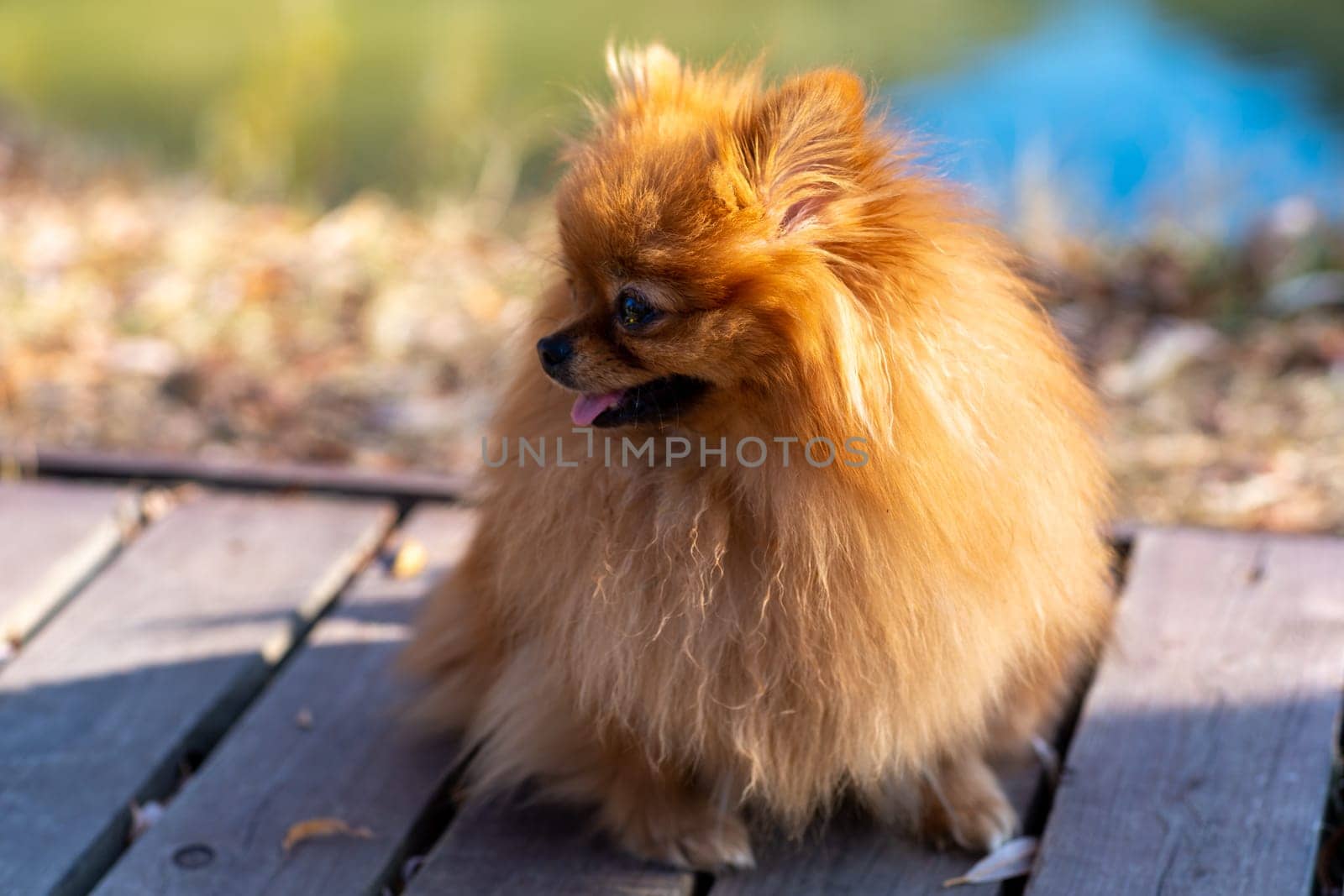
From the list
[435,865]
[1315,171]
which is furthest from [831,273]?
[1315,171]

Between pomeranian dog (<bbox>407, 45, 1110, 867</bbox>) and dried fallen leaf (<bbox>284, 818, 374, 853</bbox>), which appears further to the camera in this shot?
dried fallen leaf (<bbox>284, 818, 374, 853</bbox>)

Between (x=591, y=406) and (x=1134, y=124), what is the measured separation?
6.33m

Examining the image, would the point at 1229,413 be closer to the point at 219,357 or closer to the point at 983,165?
the point at 983,165

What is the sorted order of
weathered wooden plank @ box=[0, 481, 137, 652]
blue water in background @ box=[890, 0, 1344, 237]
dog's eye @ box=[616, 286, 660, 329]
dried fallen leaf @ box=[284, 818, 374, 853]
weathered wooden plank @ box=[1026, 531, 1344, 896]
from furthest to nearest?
blue water in background @ box=[890, 0, 1344, 237], weathered wooden plank @ box=[0, 481, 137, 652], dried fallen leaf @ box=[284, 818, 374, 853], weathered wooden plank @ box=[1026, 531, 1344, 896], dog's eye @ box=[616, 286, 660, 329]

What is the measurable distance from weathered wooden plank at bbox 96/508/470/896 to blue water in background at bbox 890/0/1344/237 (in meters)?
2.71

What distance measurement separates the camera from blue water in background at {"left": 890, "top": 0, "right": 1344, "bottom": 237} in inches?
196

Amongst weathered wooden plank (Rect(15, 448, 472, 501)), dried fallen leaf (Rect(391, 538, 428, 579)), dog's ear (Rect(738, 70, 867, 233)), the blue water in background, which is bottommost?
dog's ear (Rect(738, 70, 867, 233))

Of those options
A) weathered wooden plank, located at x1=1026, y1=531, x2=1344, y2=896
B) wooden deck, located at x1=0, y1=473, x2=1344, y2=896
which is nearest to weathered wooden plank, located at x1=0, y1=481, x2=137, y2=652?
wooden deck, located at x1=0, y1=473, x2=1344, y2=896

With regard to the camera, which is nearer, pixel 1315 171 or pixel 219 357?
pixel 219 357

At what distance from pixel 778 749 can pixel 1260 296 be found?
2942 mm

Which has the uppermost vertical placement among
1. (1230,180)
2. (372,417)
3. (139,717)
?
(1230,180)

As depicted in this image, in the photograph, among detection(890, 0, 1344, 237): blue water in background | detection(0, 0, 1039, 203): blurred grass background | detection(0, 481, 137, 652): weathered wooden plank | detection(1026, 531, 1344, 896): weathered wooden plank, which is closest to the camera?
detection(1026, 531, 1344, 896): weathered wooden plank

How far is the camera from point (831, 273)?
1721mm

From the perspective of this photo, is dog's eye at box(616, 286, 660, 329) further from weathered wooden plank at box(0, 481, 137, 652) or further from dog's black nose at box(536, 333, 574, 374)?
weathered wooden plank at box(0, 481, 137, 652)
